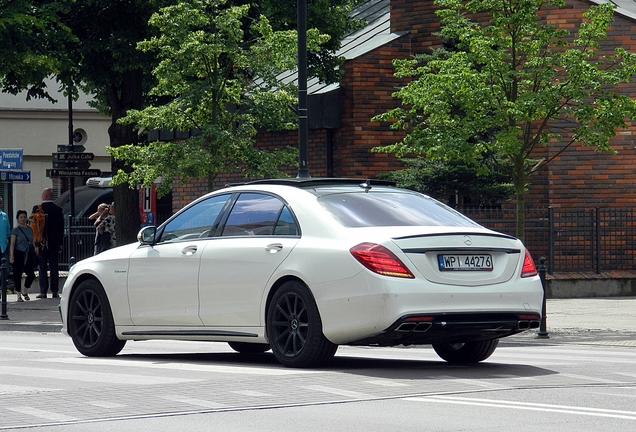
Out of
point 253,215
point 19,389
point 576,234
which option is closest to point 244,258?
point 253,215

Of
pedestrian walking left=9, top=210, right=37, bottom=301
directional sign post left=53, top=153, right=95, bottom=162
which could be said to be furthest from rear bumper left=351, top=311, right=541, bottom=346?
directional sign post left=53, top=153, right=95, bottom=162

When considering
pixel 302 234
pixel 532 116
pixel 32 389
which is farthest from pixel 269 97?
pixel 32 389

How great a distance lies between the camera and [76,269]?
12117mm

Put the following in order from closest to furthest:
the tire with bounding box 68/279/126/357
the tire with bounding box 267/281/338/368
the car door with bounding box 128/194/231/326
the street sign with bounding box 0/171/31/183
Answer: the tire with bounding box 267/281/338/368, the car door with bounding box 128/194/231/326, the tire with bounding box 68/279/126/357, the street sign with bounding box 0/171/31/183

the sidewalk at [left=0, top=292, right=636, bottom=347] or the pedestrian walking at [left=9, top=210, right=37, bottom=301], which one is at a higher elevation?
the pedestrian walking at [left=9, top=210, right=37, bottom=301]

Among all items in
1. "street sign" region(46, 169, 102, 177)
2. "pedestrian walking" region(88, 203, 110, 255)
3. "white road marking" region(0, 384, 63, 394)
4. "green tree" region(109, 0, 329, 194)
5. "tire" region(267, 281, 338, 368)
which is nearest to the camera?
"white road marking" region(0, 384, 63, 394)

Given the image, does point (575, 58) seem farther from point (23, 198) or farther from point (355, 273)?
point (23, 198)

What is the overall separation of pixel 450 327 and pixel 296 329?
123 cm

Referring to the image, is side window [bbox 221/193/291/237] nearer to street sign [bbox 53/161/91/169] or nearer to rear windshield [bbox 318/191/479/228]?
rear windshield [bbox 318/191/479/228]

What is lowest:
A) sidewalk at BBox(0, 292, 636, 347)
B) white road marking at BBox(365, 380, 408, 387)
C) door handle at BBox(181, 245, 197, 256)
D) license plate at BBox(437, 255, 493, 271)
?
sidewalk at BBox(0, 292, 636, 347)

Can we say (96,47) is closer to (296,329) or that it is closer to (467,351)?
(467,351)

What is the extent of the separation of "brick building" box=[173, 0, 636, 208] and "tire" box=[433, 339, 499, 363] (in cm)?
1504

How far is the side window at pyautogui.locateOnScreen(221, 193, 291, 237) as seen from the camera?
1049 centimetres

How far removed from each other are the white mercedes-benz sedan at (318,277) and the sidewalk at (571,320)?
4.50 metres
